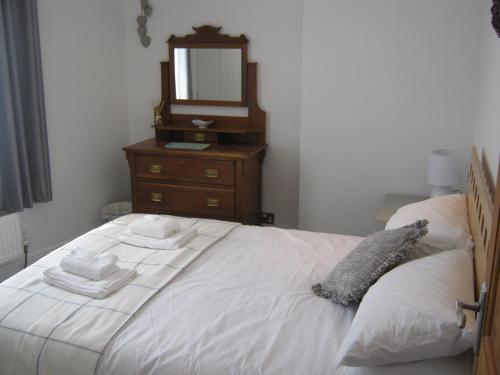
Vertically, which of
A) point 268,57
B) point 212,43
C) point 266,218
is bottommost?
point 266,218

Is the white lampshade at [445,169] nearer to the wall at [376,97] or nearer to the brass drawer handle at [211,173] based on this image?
the wall at [376,97]

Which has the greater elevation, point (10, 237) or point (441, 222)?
point (441, 222)

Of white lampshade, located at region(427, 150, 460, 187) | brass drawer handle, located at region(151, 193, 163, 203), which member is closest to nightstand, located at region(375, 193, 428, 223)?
white lampshade, located at region(427, 150, 460, 187)

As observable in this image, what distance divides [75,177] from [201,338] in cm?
257

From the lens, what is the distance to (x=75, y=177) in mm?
3871

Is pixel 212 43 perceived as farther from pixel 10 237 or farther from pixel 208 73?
pixel 10 237

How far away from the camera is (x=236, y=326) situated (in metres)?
1.74

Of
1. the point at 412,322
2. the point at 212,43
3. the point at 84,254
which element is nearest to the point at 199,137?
the point at 212,43

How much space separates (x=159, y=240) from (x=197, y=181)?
1297mm

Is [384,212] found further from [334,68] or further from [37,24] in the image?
[37,24]

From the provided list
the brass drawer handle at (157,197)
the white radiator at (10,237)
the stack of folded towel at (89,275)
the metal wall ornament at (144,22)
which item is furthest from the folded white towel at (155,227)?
the metal wall ornament at (144,22)

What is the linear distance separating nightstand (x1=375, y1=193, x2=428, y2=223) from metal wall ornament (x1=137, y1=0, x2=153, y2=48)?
230 cm

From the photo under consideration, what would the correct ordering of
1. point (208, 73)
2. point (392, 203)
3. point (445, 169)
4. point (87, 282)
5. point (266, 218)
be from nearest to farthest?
point (87, 282) → point (445, 169) → point (392, 203) → point (208, 73) → point (266, 218)

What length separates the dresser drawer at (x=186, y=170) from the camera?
3635 mm
